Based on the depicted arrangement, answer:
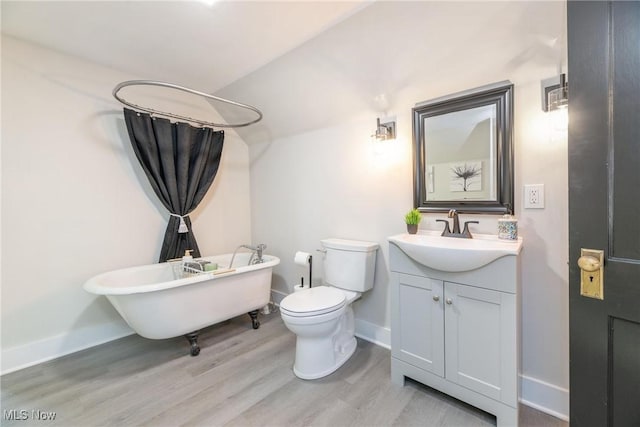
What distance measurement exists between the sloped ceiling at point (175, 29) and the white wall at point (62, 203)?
0.27 meters

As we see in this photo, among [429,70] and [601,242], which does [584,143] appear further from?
[429,70]

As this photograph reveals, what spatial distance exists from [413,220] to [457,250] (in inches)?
21.5

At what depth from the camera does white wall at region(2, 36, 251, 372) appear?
1.92 metres

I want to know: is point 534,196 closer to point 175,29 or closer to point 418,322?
point 418,322

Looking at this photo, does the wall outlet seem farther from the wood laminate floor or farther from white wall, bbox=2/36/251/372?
white wall, bbox=2/36/251/372

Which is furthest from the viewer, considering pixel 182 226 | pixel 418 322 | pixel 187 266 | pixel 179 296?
pixel 182 226

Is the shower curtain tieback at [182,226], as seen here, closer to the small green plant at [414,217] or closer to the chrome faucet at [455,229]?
the small green plant at [414,217]

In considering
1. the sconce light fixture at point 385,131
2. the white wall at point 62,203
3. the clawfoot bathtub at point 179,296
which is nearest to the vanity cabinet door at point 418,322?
the sconce light fixture at point 385,131

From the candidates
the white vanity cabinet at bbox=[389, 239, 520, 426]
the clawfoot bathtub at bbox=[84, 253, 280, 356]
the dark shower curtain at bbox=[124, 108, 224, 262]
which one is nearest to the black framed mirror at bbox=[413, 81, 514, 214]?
the white vanity cabinet at bbox=[389, 239, 520, 426]

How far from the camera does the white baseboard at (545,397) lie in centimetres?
145

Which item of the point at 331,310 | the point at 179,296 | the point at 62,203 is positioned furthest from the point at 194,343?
the point at 62,203

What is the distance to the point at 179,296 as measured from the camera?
1948mm

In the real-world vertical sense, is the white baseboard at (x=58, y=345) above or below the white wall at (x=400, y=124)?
below

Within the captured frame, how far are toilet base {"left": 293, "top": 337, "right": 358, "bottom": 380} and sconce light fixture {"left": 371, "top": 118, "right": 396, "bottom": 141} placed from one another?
1.60m
